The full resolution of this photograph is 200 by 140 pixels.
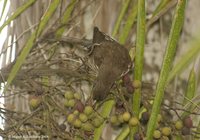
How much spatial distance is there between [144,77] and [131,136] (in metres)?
0.37

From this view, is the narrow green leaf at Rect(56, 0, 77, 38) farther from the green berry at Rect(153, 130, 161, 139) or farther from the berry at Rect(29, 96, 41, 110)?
the green berry at Rect(153, 130, 161, 139)

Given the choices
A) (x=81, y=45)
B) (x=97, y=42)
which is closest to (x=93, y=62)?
(x=97, y=42)

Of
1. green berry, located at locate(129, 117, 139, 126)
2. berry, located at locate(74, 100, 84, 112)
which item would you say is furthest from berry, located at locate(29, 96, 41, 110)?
green berry, located at locate(129, 117, 139, 126)

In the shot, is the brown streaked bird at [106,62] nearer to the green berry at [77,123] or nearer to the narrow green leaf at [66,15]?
the green berry at [77,123]

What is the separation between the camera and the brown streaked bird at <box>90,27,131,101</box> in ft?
2.49

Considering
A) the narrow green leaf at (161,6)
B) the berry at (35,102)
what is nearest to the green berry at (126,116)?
the berry at (35,102)

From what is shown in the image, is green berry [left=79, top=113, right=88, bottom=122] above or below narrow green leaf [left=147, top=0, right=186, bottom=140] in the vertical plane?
below

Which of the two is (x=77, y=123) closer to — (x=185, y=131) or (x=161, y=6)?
(x=185, y=131)

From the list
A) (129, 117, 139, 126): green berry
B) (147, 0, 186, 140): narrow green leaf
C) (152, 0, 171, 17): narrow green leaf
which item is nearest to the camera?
(147, 0, 186, 140): narrow green leaf

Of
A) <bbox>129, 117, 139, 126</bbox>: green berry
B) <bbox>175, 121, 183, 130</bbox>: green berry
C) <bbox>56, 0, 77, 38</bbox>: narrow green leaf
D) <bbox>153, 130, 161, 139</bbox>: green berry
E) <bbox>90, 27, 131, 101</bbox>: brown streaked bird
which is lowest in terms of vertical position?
<bbox>153, 130, 161, 139</bbox>: green berry

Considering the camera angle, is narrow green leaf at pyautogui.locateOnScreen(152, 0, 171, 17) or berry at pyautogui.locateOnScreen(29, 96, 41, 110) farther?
narrow green leaf at pyautogui.locateOnScreen(152, 0, 171, 17)

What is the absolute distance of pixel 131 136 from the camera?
775mm

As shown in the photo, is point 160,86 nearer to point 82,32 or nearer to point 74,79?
point 74,79

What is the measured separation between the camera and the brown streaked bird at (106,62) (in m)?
0.76
